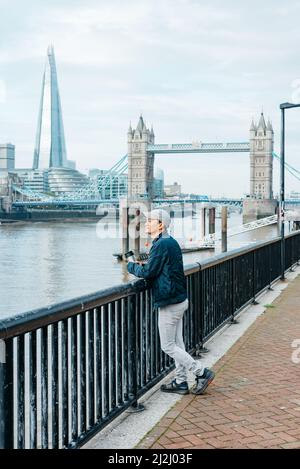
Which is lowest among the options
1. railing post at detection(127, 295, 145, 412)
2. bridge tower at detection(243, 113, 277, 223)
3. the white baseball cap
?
railing post at detection(127, 295, 145, 412)

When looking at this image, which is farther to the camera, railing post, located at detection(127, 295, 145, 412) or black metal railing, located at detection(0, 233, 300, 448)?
railing post, located at detection(127, 295, 145, 412)

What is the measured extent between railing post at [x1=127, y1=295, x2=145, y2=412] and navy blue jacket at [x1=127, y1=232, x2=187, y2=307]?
218mm

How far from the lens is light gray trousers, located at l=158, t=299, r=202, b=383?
540 cm

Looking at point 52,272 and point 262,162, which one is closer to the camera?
point 52,272

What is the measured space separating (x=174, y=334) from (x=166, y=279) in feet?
1.82

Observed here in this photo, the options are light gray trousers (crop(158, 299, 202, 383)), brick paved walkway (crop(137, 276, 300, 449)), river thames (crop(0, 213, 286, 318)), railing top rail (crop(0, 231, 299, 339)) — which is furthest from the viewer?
river thames (crop(0, 213, 286, 318))

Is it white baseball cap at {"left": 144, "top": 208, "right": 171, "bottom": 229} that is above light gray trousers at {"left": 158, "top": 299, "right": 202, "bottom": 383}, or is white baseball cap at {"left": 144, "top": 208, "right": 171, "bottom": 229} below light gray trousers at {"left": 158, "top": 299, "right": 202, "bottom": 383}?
above

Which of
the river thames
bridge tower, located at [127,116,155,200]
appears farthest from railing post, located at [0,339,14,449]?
bridge tower, located at [127,116,155,200]

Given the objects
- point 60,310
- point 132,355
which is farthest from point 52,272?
point 60,310

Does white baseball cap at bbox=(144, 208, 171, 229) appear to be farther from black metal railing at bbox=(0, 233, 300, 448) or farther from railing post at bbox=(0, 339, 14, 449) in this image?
railing post at bbox=(0, 339, 14, 449)

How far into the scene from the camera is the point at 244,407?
17.2ft

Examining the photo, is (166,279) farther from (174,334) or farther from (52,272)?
(52,272)
